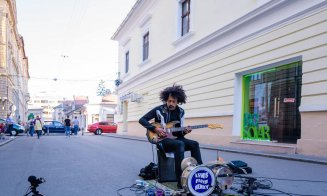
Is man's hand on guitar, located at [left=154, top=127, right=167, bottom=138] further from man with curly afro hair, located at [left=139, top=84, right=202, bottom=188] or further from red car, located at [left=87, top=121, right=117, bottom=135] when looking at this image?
red car, located at [left=87, top=121, right=117, bottom=135]

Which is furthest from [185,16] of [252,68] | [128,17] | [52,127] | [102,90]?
[102,90]

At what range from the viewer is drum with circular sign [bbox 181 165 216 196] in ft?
12.5

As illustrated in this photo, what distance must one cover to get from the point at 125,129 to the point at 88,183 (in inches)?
943

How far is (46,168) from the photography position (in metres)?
7.18

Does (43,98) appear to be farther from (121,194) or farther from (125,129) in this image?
(121,194)

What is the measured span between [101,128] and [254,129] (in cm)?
2664

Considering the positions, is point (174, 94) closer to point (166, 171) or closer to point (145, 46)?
point (166, 171)

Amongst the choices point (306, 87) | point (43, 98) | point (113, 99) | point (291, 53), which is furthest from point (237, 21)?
point (43, 98)

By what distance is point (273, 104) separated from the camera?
11.0m

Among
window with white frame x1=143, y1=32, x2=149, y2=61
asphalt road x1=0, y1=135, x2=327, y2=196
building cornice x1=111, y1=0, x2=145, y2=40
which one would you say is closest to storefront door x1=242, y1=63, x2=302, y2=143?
asphalt road x1=0, y1=135, x2=327, y2=196

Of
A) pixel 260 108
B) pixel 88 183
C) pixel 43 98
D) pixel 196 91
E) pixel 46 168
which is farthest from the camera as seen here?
pixel 43 98

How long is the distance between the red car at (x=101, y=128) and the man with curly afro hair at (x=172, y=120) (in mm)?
31034

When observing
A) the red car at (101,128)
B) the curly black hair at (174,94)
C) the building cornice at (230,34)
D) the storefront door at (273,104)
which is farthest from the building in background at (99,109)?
the curly black hair at (174,94)

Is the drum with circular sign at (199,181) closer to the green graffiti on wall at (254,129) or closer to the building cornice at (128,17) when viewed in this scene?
the green graffiti on wall at (254,129)
